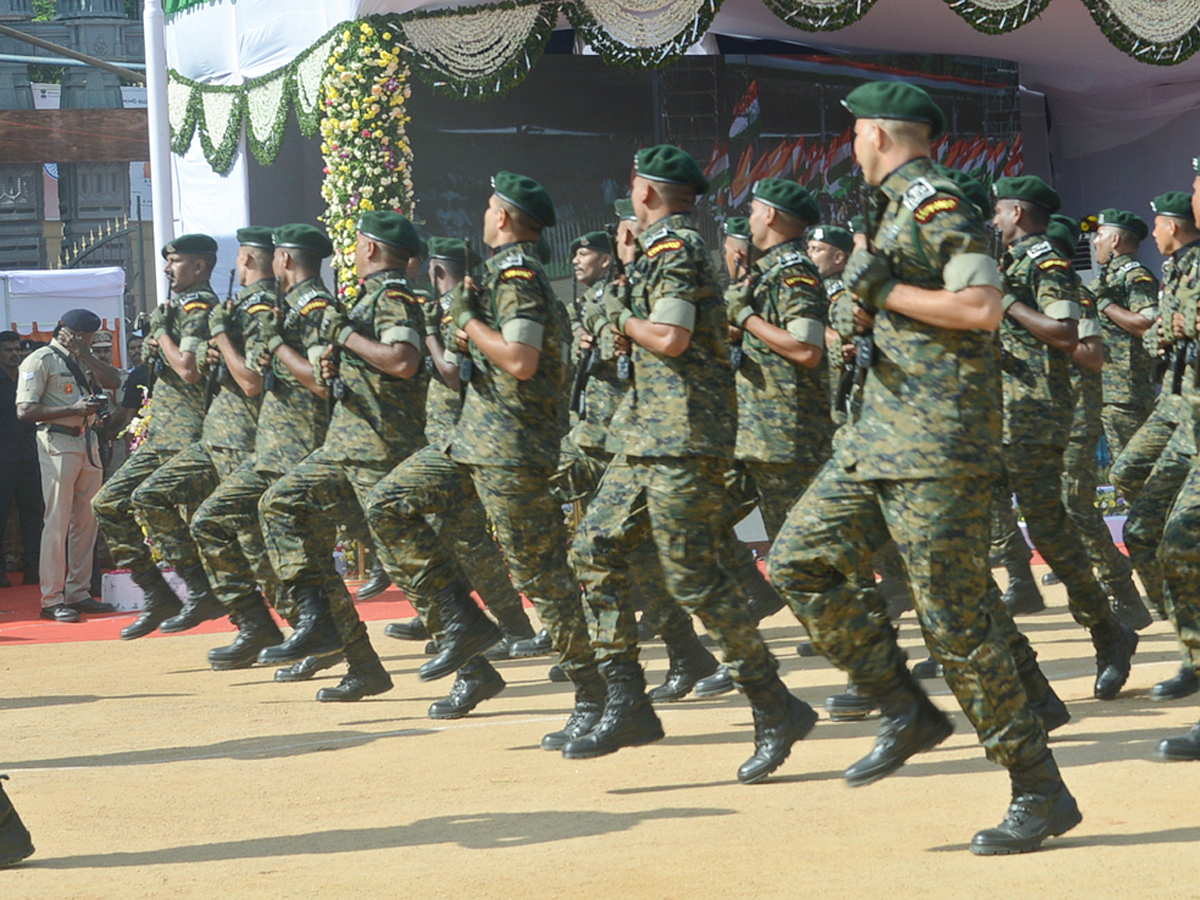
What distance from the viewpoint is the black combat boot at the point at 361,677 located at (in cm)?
731

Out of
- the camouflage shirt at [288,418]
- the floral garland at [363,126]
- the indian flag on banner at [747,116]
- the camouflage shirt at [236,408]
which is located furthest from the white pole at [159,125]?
the camouflage shirt at [288,418]

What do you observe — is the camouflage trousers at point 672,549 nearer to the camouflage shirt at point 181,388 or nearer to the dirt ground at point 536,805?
the dirt ground at point 536,805

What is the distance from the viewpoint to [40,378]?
36.6 ft

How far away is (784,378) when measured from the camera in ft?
23.3

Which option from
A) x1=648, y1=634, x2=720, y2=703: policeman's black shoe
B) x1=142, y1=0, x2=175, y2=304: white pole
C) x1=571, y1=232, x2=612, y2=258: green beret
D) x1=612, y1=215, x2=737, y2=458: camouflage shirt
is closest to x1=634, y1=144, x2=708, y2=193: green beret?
x1=612, y1=215, x2=737, y2=458: camouflage shirt

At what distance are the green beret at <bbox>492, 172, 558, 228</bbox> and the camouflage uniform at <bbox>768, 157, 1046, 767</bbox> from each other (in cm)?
202

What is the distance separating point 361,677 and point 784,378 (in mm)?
2394

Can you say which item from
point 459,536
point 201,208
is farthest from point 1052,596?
point 201,208

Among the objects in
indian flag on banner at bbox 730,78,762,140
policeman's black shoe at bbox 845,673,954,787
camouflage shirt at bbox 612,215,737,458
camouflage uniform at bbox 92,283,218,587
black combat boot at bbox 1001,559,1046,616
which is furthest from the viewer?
indian flag on banner at bbox 730,78,762,140

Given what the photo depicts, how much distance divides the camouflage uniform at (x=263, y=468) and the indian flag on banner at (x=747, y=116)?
352 inches

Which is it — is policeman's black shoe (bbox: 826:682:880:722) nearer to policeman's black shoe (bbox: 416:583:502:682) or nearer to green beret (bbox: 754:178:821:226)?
policeman's black shoe (bbox: 416:583:502:682)

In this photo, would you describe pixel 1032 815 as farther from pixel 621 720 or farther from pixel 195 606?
pixel 195 606

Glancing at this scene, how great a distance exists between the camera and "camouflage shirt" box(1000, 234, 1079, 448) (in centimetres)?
674

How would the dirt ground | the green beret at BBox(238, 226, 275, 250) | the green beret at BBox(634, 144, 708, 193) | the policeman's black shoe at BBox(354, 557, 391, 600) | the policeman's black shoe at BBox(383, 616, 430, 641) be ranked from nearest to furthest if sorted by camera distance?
1. the dirt ground
2. the green beret at BBox(634, 144, 708, 193)
3. the green beret at BBox(238, 226, 275, 250)
4. the policeman's black shoe at BBox(383, 616, 430, 641)
5. the policeman's black shoe at BBox(354, 557, 391, 600)
